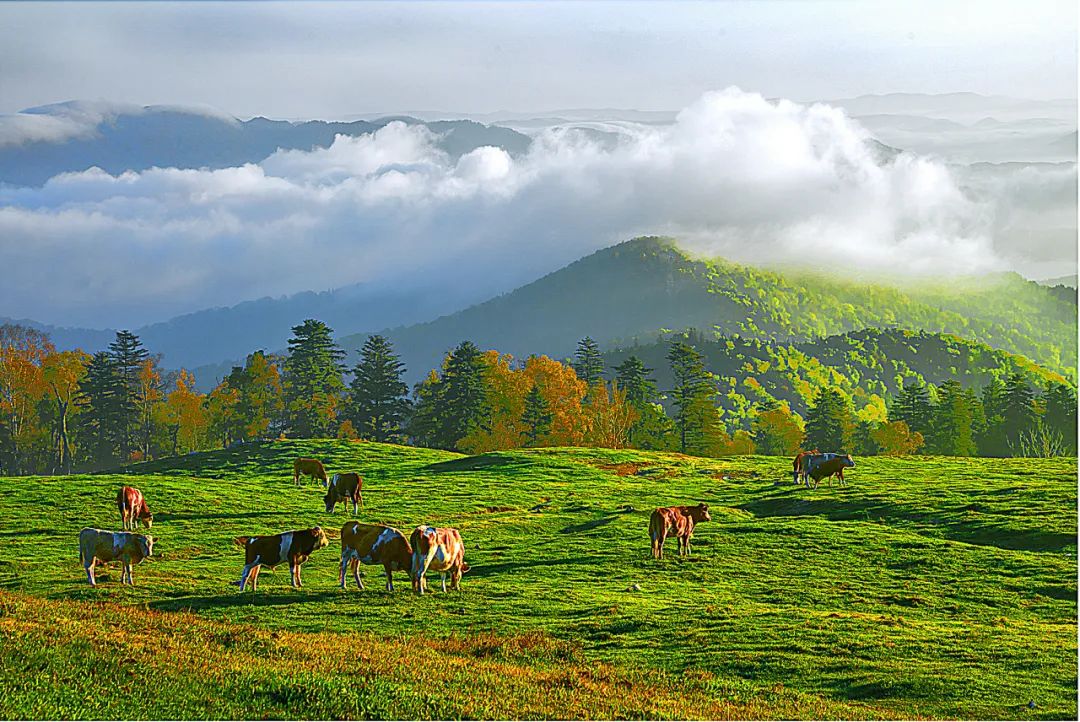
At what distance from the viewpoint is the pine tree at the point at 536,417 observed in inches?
4262

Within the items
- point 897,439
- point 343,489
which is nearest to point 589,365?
point 897,439

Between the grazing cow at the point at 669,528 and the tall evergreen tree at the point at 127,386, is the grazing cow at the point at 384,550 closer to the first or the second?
the grazing cow at the point at 669,528

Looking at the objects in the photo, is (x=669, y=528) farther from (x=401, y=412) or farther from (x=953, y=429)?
(x=953, y=429)

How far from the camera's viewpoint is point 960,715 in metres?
17.3

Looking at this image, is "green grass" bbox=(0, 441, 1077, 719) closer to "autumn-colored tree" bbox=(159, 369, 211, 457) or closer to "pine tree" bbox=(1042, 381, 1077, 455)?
"autumn-colored tree" bbox=(159, 369, 211, 457)

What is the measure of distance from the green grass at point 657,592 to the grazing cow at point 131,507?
1537 mm

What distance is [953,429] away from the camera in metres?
117

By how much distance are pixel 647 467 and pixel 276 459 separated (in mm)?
27694

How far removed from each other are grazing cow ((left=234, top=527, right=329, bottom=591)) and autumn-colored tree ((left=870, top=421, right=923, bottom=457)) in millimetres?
100305

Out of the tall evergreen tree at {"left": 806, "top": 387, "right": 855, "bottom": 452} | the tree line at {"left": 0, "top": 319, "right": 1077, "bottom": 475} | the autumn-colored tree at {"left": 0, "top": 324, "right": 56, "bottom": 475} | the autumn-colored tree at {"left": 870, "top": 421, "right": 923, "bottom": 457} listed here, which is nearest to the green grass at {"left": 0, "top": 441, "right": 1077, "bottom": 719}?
the tree line at {"left": 0, "top": 319, "right": 1077, "bottom": 475}

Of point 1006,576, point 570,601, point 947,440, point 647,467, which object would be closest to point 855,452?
point 947,440

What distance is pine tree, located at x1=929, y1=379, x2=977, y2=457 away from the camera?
115562 millimetres

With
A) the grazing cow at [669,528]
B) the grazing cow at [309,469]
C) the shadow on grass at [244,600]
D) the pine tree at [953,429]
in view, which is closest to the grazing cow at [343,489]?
the grazing cow at [309,469]

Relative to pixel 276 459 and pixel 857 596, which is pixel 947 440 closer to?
pixel 276 459
